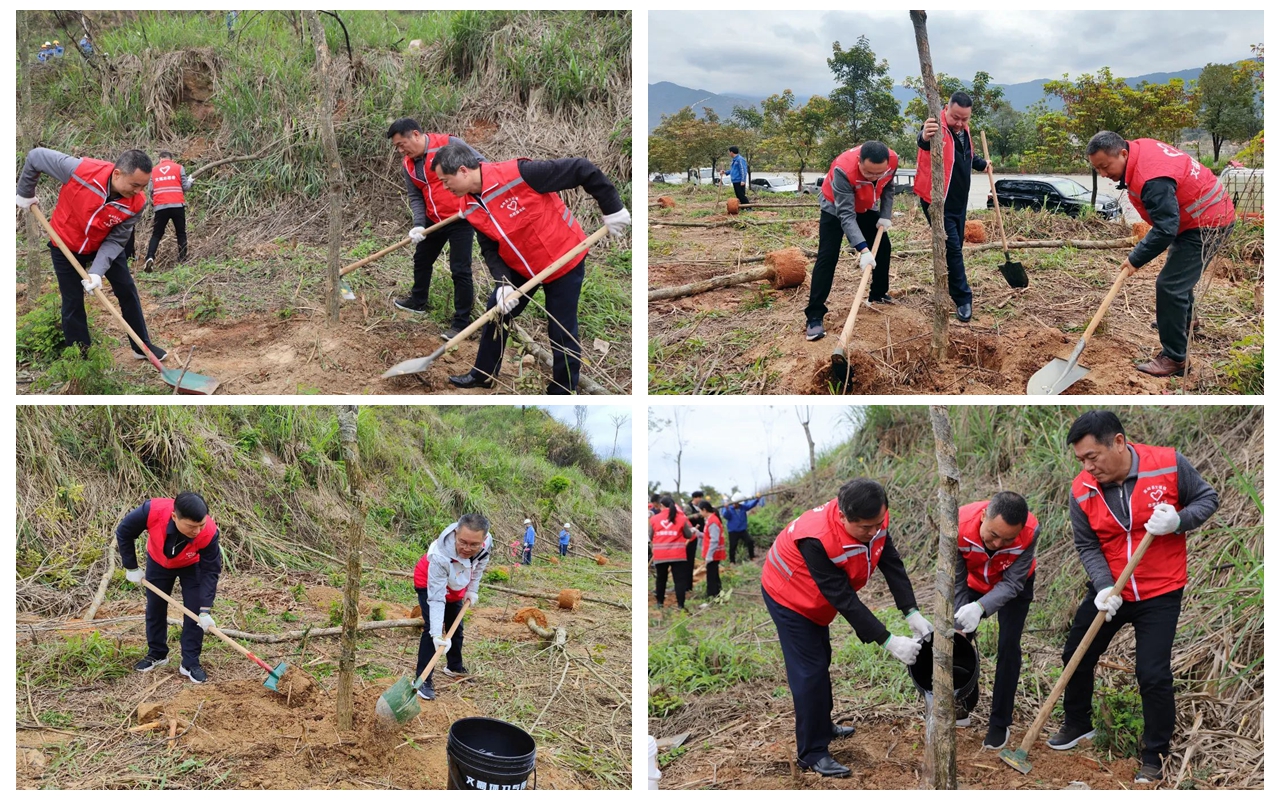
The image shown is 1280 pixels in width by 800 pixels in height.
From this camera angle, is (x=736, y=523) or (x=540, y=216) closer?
(x=540, y=216)

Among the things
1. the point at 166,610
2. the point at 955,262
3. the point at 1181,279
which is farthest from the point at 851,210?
the point at 166,610

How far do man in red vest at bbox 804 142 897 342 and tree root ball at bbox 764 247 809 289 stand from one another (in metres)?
0.76

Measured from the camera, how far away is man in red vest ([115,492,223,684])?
4504 mm

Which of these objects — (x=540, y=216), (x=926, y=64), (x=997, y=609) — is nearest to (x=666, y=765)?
(x=997, y=609)

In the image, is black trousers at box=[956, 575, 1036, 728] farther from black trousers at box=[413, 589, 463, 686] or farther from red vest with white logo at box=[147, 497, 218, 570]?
red vest with white logo at box=[147, 497, 218, 570]

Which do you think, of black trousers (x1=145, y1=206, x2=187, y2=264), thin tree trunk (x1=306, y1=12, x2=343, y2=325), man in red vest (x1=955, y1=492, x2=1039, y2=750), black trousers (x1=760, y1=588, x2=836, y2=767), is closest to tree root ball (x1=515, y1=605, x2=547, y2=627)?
thin tree trunk (x1=306, y1=12, x2=343, y2=325)

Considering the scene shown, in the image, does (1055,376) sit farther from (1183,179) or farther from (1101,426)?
(1101,426)

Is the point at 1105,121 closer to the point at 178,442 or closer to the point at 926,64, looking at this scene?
the point at 926,64

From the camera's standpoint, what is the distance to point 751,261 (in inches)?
277

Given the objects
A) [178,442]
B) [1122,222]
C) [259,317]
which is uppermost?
[1122,222]

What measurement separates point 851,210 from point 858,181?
19 centimetres

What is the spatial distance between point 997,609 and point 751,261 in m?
4.00

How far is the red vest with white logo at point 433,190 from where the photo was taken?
554cm

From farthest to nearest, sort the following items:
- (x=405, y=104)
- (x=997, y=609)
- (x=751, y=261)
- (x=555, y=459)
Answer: (x=555, y=459) → (x=405, y=104) → (x=751, y=261) → (x=997, y=609)
